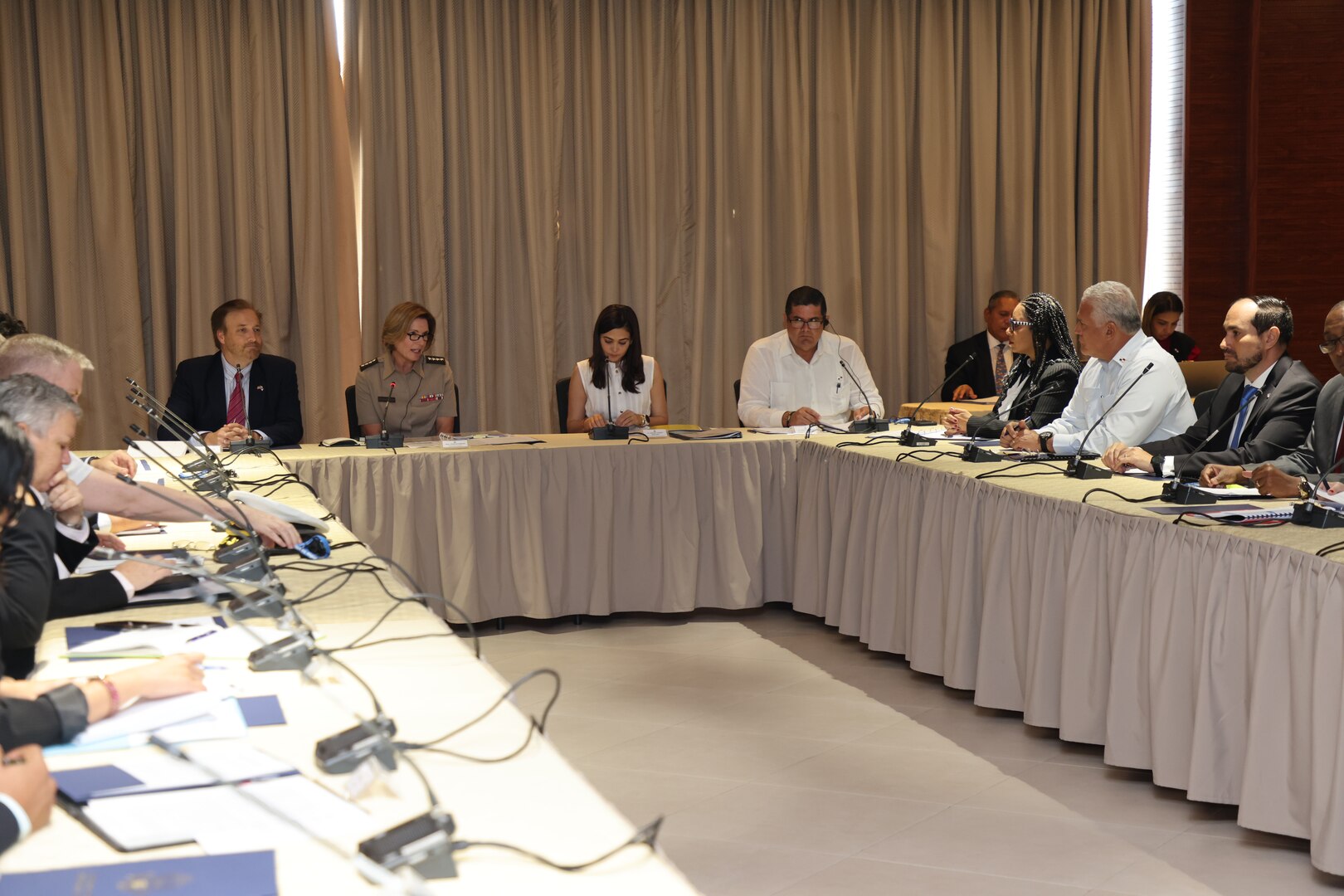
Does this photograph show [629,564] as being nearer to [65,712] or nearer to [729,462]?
[729,462]

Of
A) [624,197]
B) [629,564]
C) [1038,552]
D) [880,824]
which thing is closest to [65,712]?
[880,824]

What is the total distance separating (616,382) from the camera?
571 centimetres

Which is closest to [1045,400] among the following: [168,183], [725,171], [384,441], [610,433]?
[610,433]

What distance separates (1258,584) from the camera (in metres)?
2.77

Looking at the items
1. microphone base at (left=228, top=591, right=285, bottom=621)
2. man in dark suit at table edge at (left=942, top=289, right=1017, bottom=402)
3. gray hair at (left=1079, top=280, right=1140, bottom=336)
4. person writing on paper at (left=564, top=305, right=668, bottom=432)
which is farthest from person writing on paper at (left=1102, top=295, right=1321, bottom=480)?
man in dark suit at table edge at (left=942, top=289, right=1017, bottom=402)

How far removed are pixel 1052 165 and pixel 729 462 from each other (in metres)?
3.58

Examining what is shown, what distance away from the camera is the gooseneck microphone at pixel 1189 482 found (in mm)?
3238

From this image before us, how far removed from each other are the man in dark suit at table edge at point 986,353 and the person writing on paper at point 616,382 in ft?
6.06

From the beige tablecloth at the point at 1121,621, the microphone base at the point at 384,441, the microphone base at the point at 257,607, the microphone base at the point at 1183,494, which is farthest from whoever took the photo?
the microphone base at the point at 384,441

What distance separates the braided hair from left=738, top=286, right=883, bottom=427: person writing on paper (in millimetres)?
772

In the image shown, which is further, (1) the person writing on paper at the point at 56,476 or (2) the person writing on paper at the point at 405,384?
(2) the person writing on paper at the point at 405,384

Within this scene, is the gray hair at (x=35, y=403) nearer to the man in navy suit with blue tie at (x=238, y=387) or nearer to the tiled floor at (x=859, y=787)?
the tiled floor at (x=859, y=787)

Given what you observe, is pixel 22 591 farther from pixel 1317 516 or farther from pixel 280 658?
pixel 1317 516

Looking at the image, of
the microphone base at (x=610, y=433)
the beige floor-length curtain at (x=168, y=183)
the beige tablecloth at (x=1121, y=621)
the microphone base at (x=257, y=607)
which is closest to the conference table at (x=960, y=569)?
the beige tablecloth at (x=1121, y=621)
